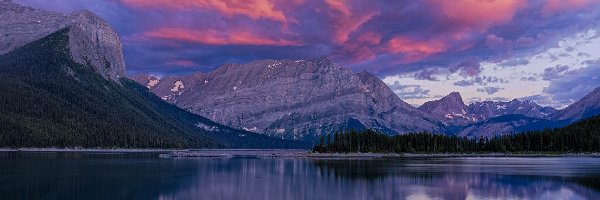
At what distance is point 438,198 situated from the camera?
65875 mm

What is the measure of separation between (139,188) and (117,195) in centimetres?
1028

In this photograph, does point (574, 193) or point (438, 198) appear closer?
point (438, 198)

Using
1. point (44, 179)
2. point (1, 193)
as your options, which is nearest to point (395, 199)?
point (1, 193)

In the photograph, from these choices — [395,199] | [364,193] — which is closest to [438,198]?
[395,199]

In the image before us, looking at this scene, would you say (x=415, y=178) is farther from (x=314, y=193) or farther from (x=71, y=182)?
(x=71, y=182)

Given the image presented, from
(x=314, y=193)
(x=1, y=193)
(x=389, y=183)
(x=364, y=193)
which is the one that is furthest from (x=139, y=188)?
(x=389, y=183)

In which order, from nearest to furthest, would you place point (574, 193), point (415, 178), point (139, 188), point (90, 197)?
1. point (90, 197)
2. point (574, 193)
3. point (139, 188)
4. point (415, 178)

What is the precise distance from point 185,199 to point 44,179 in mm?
34739

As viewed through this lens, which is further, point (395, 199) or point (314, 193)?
point (314, 193)

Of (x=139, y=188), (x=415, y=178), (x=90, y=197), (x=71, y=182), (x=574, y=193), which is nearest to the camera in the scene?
(x=90, y=197)

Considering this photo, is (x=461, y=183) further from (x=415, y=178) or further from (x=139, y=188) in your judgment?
(x=139, y=188)

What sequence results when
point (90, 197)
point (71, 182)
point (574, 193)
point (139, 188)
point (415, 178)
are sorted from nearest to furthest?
point (90, 197) → point (574, 193) → point (139, 188) → point (71, 182) → point (415, 178)

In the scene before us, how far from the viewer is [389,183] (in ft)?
285

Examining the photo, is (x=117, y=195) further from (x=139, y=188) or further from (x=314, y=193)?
(x=314, y=193)
